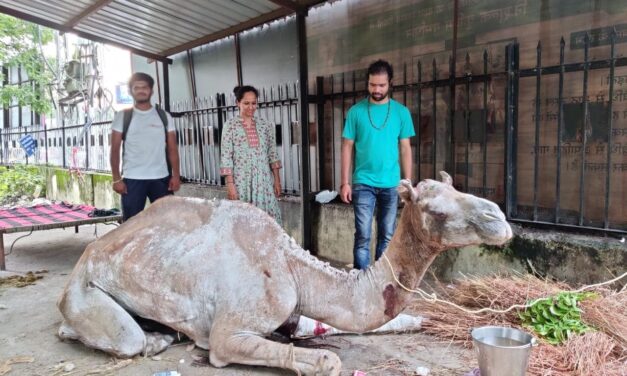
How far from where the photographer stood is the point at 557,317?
10.8 ft

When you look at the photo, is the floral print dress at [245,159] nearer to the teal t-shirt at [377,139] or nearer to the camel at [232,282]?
the teal t-shirt at [377,139]

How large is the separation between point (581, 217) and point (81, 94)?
18961 millimetres

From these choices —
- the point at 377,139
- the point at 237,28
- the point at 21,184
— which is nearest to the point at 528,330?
the point at 377,139

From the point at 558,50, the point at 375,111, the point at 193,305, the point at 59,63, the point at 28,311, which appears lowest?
the point at 28,311

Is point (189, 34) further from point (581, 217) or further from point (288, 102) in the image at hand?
point (581, 217)

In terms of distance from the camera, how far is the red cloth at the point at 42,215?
243 inches

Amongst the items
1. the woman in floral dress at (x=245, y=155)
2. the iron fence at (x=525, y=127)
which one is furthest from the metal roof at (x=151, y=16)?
the woman in floral dress at (x=245, y=155)

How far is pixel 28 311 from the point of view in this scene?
433 cm

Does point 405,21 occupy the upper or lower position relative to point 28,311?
upper

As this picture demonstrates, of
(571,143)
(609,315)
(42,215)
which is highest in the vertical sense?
(571,143)

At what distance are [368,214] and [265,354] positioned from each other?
1.82 meters

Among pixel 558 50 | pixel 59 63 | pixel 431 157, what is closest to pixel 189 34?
pixel 431 157

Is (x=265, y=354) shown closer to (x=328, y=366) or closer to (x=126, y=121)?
(x=328, y=366)

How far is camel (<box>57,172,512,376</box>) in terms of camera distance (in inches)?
105
